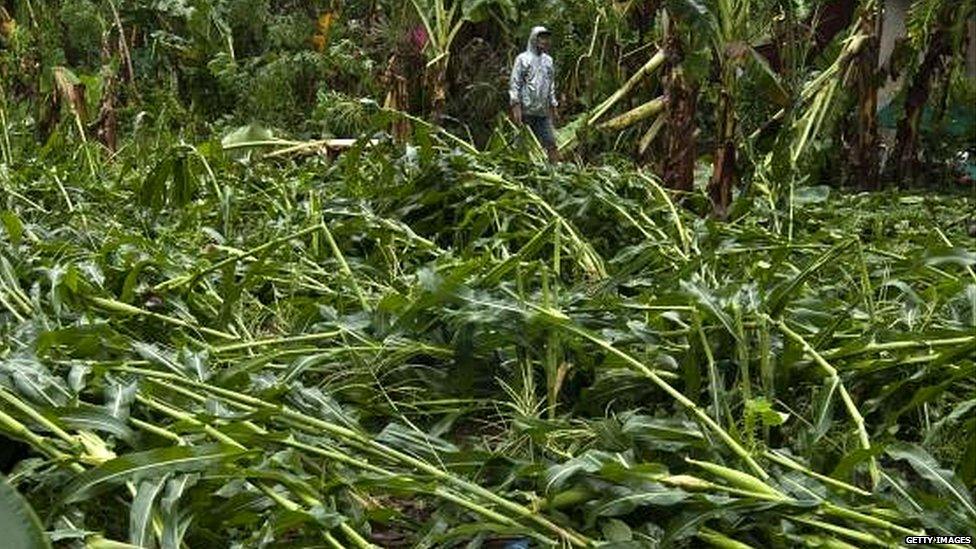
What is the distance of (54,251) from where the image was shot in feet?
9.74

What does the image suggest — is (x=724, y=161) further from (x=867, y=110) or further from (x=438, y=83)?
(x=438, y=83)

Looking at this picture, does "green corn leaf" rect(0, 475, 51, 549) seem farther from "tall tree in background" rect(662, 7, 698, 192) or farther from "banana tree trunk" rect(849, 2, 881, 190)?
"banana tree trunk" rect(849, 2, 881, 190)

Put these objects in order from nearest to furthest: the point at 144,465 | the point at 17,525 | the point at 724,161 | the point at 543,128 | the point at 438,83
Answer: the point at 17,525
the point at 144,465
the point at 724,161
the point at 543,128
the point at 438,83

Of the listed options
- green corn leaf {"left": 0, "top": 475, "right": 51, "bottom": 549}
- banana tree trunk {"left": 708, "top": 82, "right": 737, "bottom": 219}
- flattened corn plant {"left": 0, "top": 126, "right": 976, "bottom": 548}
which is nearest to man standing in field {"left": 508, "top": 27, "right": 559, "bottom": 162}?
banana tree trunk {"left": 708, "top": 82, "right": 737, "bottom": 219}

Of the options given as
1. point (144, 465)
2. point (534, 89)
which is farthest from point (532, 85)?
point (144, 465)

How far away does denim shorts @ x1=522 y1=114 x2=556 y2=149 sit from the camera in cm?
723

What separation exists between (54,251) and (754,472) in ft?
6.87

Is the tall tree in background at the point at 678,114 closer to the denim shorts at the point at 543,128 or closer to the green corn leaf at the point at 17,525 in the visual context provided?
the denim shorts at the point at 543,128

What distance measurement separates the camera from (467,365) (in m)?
2.31

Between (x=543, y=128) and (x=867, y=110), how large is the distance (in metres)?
2.10

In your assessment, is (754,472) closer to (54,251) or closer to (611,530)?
(611,530)

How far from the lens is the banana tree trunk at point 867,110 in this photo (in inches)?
250

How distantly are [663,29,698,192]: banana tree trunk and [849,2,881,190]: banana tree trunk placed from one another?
158 cm

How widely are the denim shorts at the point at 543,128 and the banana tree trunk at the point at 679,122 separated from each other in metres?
1.83
